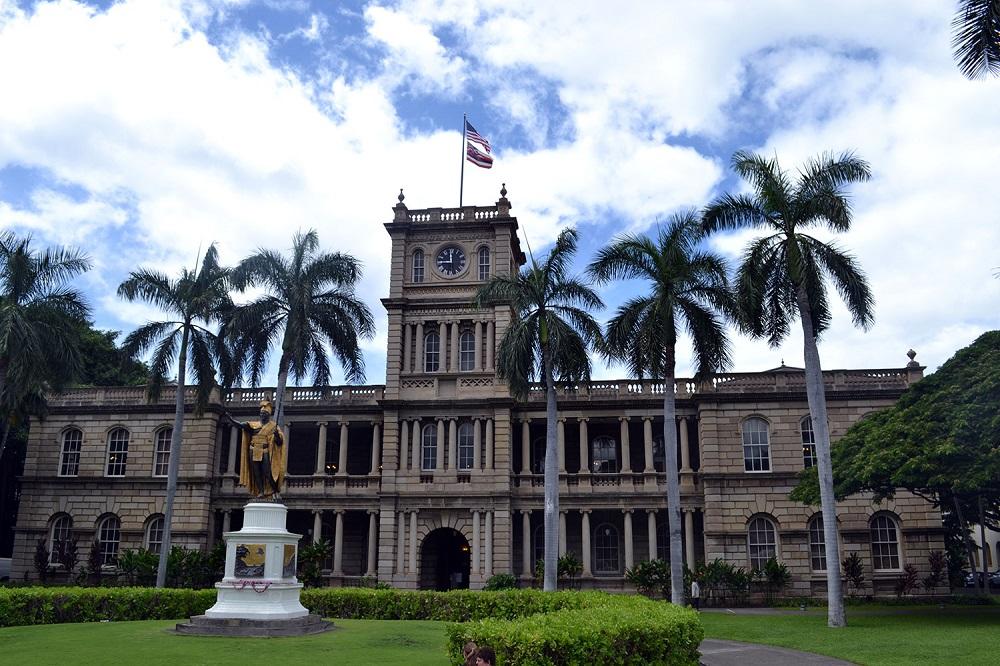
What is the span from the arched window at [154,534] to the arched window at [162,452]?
7.07 feet

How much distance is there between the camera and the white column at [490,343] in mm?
38906

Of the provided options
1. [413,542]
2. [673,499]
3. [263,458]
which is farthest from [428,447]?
[263,458]

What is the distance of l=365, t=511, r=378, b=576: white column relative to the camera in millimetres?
37188

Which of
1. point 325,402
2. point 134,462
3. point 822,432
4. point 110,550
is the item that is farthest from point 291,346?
point 822,432

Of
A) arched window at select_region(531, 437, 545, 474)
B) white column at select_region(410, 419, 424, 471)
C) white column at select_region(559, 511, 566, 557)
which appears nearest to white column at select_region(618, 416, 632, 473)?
white column at select_region(559, 511, 566, 557)

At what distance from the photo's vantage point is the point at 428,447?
38594mm

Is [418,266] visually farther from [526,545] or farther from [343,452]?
[526,545]

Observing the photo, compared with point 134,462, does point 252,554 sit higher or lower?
lower

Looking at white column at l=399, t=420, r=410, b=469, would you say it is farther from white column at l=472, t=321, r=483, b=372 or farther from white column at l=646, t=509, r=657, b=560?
white column at l=646, t=509, r=657, b=560

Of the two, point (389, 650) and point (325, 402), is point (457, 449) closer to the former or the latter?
point (325, 402)

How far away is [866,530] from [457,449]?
17.5 m

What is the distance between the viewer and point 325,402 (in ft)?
132

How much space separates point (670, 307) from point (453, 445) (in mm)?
14123

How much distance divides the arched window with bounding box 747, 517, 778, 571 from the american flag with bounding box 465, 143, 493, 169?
63.7 ft
